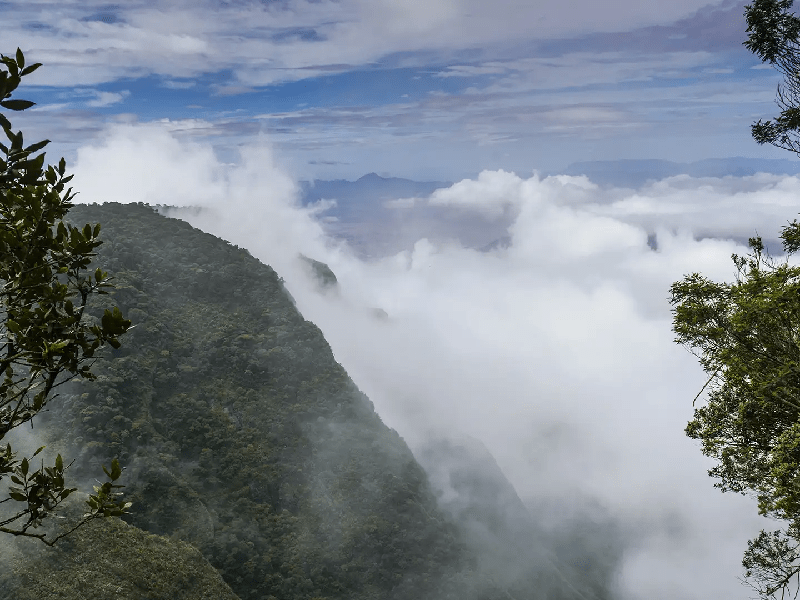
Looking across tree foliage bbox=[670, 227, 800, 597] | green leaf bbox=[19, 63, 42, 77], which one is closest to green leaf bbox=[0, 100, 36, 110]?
green leaf bbox=[19, 63, 42, 77]

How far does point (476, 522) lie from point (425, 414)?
75729 millimetres

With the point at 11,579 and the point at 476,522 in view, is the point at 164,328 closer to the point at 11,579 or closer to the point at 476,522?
the point at 11,579

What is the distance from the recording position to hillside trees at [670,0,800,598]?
421 inches

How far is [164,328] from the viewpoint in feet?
282

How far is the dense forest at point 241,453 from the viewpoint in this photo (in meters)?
62.0

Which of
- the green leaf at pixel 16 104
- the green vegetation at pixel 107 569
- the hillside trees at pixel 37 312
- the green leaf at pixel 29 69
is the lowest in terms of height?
the green vegetation at pixel 107 569

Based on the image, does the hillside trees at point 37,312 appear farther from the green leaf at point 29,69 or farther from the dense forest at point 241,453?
the dense forest at point 241,453

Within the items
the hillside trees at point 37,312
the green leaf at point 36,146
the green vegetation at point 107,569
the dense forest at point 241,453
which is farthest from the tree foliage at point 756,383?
the dense forest at point 241,453

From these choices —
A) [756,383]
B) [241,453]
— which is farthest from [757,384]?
[241,453]

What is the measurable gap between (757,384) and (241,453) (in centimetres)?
7464

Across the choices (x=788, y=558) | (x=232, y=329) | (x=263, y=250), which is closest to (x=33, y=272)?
(x=788, y=558)

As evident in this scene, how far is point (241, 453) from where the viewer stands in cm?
7662

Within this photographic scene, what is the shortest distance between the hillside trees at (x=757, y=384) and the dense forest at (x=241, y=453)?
140 feet

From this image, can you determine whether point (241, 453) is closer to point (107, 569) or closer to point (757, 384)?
point (107, 569)
